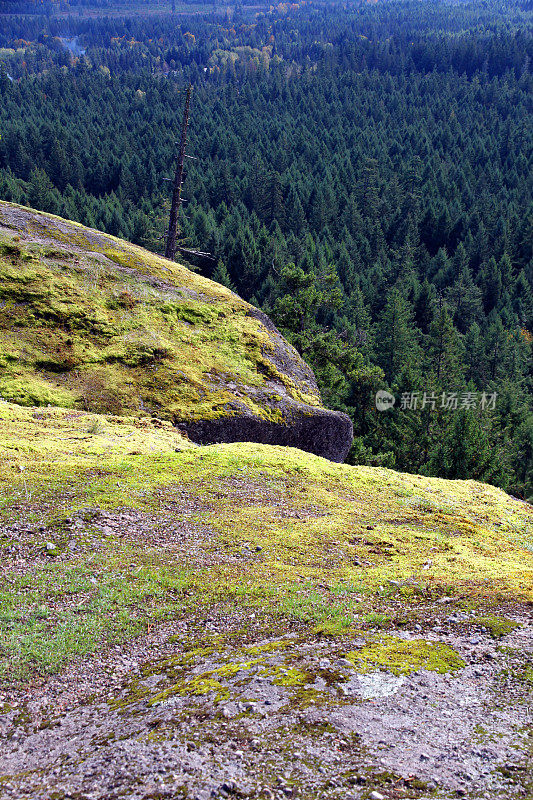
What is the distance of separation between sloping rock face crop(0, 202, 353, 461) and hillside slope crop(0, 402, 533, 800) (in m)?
2.66

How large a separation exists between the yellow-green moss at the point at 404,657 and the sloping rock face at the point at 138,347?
32.3ft

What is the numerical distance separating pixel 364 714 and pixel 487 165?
16923cm

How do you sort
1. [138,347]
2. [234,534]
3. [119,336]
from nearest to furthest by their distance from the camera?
[234,534] → [138,347] → [119,336]

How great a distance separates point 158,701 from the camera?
22.5ft

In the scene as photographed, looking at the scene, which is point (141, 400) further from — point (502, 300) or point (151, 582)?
point (502, 300)

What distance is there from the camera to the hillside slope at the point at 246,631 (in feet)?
19.0

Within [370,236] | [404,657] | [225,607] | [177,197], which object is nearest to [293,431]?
[225,607]

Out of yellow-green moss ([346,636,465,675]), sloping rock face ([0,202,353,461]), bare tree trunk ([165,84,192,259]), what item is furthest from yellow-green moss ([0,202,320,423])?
yellow-green moss ([346,636,465,675])

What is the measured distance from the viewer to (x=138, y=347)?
1842cm

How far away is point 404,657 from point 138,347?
13164 millimetres

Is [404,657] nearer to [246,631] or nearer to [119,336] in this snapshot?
[246,631]

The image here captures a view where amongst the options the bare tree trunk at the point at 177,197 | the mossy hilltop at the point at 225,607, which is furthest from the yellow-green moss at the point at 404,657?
the bare tree trunk at the point at 177,197

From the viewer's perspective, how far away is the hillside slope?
5805mm

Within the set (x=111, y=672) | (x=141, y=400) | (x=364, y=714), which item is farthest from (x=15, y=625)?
(x=141, y=400)
